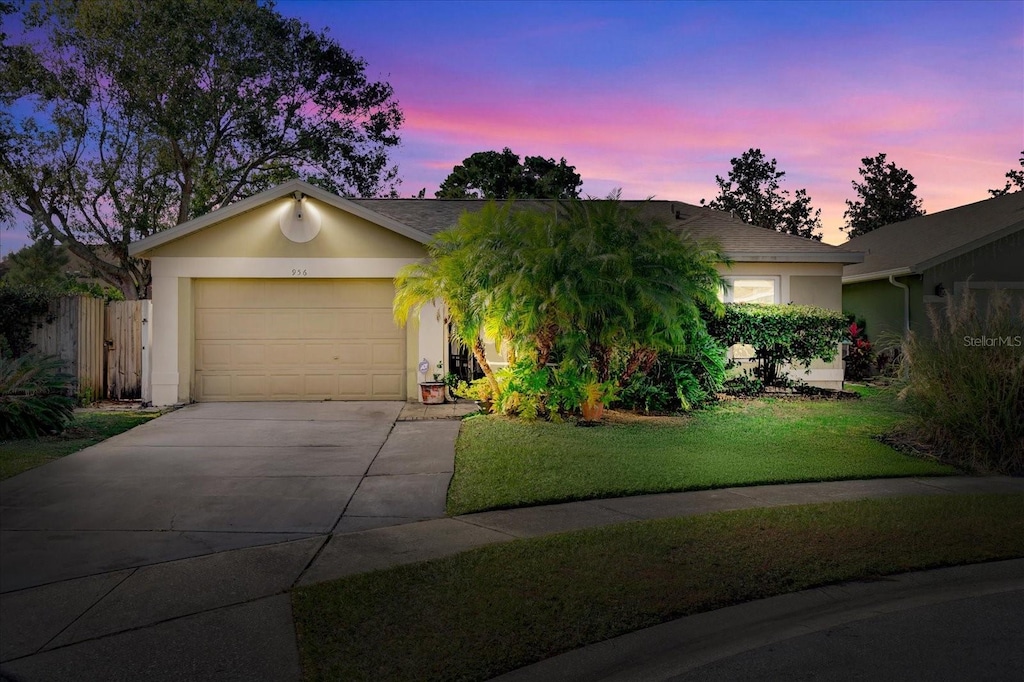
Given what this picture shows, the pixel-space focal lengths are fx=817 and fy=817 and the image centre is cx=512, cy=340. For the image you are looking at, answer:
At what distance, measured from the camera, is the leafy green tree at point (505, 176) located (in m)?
35.6

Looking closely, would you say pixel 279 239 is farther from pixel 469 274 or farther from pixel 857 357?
pixel 857 357

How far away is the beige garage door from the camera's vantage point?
1474cm

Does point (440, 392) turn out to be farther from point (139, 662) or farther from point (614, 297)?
point (139, 662)

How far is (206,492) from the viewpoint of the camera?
25.9 feet

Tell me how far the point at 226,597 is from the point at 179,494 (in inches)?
121

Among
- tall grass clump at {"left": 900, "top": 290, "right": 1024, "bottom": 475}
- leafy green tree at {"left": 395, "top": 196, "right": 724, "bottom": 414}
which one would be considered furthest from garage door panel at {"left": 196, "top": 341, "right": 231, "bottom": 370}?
tall grass clump at {"left": 900, "top": 290, "right": 1024, "bottom": 475}

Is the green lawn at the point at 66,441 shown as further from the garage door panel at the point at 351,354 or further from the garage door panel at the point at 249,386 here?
the garage door panel at the point at 351,354

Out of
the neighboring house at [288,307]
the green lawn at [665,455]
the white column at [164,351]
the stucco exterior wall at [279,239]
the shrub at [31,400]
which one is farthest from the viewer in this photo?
the stucco exterior wall at [279,239]

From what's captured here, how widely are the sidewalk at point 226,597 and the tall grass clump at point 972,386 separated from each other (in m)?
1.85

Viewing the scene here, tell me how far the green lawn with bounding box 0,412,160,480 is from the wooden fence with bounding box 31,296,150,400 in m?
1.60

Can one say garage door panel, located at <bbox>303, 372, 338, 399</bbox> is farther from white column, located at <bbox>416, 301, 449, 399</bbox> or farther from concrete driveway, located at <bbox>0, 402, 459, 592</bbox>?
concrete driveway, located at <bbox>0, 402, 459, 592</bbox>

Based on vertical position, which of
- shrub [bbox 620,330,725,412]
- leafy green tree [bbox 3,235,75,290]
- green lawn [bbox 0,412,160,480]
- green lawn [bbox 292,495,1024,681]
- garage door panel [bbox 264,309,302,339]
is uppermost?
leafy green tree [bbox 3,235,75,290]

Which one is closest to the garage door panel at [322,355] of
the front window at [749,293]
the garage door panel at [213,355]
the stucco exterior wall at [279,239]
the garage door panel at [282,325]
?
the garage door panel at [282,325]

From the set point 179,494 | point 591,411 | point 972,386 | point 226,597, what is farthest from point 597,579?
point 591,411
